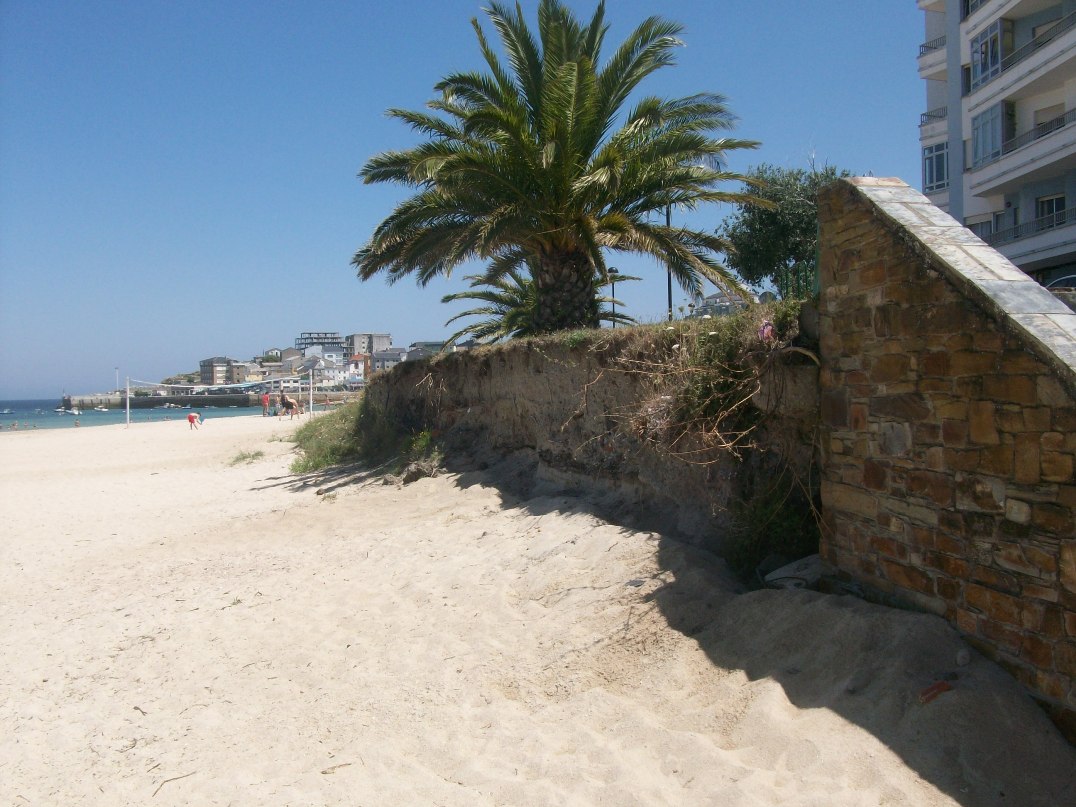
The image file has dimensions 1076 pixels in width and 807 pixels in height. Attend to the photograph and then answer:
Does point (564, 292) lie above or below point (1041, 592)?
above

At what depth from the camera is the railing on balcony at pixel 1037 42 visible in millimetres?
18234

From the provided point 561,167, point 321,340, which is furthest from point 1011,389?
point 321,340

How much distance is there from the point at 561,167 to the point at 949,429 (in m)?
7.66

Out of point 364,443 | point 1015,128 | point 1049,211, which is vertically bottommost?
point 364,443

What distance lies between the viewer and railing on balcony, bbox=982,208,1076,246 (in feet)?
63.0

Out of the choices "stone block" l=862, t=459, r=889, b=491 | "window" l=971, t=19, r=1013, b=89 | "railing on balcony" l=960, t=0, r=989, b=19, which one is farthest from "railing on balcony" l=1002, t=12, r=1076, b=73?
"stone block" l=862, t=459, r=889, b=491

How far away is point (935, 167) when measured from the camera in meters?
25.6

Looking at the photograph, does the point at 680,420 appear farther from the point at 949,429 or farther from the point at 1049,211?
the point at 1049,211

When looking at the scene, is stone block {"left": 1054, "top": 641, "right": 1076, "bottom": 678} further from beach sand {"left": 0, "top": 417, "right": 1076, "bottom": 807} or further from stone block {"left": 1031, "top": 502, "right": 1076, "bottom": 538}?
stone block {"left": 1031, "top": 502, "right": 1076, "bottom": 538}

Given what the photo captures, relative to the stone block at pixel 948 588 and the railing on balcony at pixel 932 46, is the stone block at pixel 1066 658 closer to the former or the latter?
the stone block at pixel 948 588

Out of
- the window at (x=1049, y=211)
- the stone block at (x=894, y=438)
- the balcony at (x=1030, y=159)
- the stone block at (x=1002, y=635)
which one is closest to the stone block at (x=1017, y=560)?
the stone block at (x=1002, y=635)

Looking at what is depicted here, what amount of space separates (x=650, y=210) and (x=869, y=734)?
353 inches

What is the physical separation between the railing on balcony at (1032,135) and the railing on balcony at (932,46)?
7149 millimetres

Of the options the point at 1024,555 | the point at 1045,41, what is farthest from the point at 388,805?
the point at 1045,41
